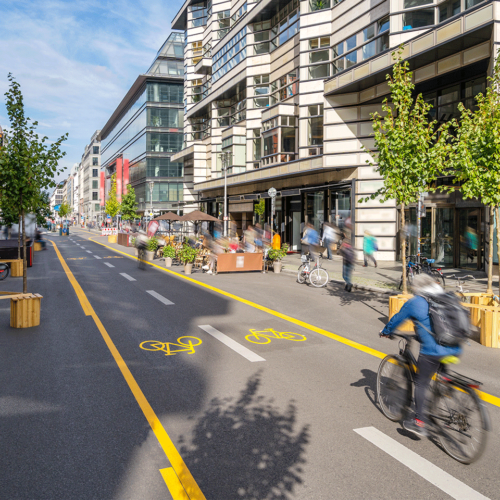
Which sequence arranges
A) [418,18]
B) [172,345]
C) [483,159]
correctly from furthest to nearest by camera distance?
[418,18] → [483,159] → [172,345]

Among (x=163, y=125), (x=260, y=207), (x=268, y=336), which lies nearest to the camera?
(x=268, y=336)

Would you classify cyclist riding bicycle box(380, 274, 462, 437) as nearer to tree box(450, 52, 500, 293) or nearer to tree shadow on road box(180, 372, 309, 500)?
tree shadow on road box(180, 372, 309, 500)

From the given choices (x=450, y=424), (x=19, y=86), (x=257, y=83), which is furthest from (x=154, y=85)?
(x=450, y=424)

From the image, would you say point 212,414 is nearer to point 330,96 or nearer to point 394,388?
point 394,388

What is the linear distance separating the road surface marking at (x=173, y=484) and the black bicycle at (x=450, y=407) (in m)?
2.47

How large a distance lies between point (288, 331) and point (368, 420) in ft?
14.3

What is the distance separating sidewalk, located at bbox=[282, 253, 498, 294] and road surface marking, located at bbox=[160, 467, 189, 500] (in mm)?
11301

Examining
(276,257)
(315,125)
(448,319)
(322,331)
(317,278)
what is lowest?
(322,331)

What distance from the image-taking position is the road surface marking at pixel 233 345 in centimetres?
750

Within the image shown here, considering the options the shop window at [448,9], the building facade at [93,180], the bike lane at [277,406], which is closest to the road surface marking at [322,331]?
the bike lane at [277,406]

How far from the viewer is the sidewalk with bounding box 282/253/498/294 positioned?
14.7 m

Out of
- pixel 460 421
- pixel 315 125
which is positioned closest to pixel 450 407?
pixel 460 421

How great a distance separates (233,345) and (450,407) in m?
4.51

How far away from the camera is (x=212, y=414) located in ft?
17.0
